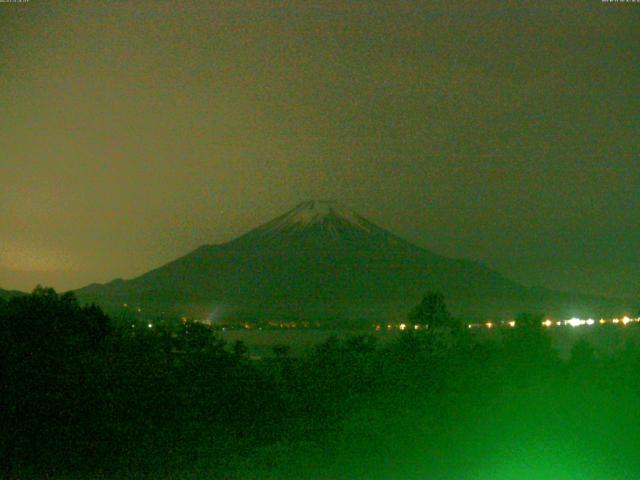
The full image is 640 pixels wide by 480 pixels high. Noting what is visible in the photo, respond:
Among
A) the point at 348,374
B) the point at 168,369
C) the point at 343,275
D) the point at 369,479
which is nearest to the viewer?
the point at 369,479

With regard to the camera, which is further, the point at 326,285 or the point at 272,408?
the point at 326,285

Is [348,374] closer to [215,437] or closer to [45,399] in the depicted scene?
[215,437]

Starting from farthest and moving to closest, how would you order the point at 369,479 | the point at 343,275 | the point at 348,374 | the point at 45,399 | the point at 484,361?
the point at 343,275
the point at 484,361
the point at 348,374
the point at 45,399
the point at 369,479

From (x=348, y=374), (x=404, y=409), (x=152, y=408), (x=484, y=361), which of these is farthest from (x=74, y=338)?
(x=484, y=361)

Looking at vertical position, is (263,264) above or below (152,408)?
above

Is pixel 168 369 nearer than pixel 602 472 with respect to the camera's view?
No

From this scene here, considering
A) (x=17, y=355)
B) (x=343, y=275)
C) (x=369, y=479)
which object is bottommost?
(x=369, y=479)

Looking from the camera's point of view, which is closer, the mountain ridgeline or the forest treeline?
the forest treeline

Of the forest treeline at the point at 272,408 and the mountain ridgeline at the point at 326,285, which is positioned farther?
the mountain ridgeline at the point at 326,285
